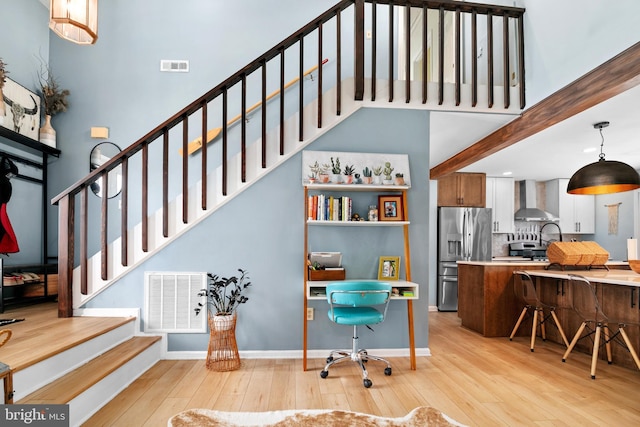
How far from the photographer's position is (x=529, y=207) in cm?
708

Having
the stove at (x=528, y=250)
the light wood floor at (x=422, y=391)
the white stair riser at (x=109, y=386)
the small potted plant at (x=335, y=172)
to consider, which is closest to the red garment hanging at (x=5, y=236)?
the white stair riser at (x=109, y=386)

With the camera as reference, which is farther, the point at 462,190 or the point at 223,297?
the point at 462,190

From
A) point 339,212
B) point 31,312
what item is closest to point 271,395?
point 339,212

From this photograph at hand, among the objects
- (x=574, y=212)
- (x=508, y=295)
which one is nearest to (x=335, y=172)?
(x=508, y=295)

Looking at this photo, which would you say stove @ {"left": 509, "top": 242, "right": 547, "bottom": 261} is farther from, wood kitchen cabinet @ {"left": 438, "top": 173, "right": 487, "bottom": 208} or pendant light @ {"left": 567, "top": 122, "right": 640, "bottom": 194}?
pendant light @ {"left": 567, "top": 122, "right": 640, "bottom": 194}

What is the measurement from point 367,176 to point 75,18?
248 cm

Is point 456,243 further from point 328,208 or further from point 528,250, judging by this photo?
point 328,208

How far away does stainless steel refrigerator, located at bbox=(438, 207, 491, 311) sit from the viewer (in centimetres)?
615

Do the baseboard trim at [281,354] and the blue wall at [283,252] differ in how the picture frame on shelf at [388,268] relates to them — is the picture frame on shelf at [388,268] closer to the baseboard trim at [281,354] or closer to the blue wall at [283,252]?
the blue wall at [283,252]

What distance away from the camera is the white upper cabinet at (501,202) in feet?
22.7

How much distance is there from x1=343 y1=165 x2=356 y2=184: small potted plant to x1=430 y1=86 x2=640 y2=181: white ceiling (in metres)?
1.09

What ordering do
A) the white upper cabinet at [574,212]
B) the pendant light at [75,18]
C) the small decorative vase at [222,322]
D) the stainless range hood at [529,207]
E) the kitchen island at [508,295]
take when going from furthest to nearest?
the white upper cabinet at [574,212], the stainless range hood at [529,207], the kitchen island at [508,295], the small decorative vase at [222,322], the pendant light at [75,18]

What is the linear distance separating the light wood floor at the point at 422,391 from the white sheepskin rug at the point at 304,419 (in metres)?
0.09

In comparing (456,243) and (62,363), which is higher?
(456,243)
